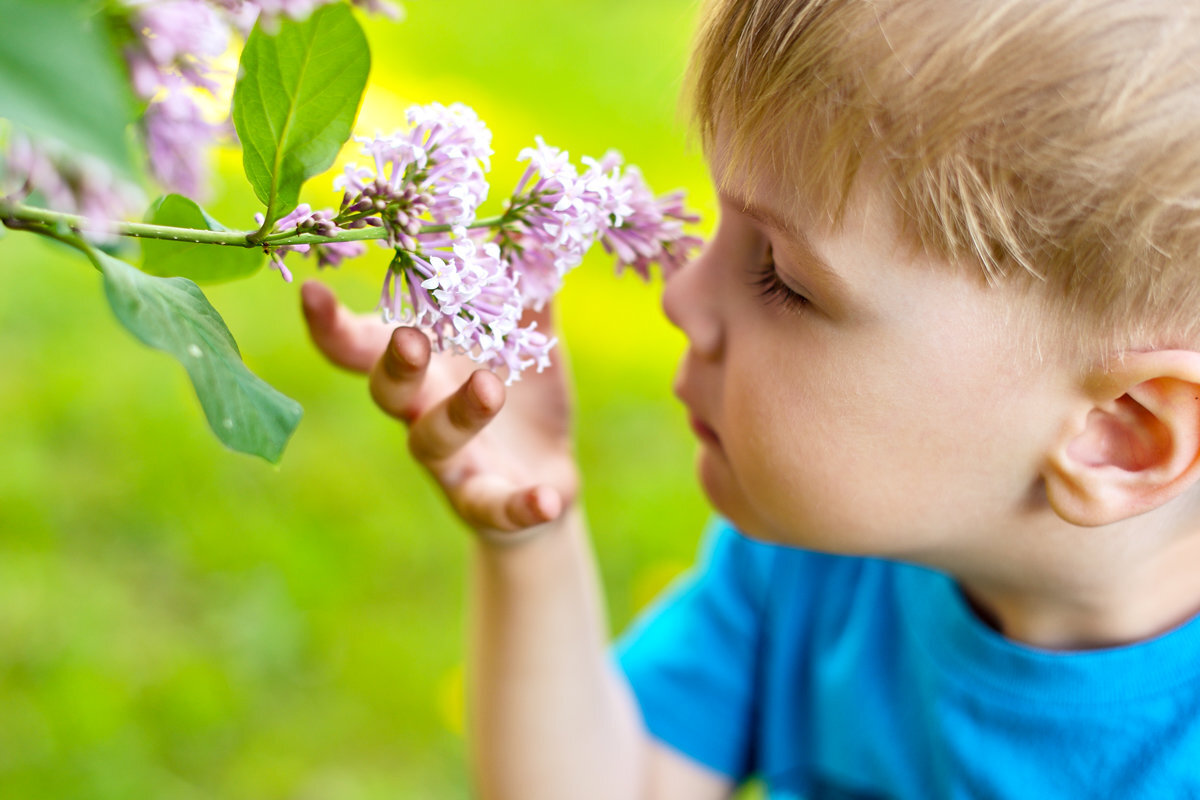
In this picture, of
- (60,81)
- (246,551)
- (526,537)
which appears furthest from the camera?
(246,551)

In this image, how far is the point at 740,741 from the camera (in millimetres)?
1346

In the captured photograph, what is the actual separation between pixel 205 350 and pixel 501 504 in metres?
0.45

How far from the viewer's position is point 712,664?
1.33m

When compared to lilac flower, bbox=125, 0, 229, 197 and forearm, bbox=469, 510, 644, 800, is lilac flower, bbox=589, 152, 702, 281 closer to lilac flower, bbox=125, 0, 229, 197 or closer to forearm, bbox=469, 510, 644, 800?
lilac flower, bbox=125, 0, 229, 197

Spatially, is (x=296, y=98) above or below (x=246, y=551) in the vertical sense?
below

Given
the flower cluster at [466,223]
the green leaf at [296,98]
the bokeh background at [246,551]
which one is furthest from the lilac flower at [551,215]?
the bokeh background at [246,551]

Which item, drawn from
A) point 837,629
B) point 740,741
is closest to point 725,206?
point 837,629

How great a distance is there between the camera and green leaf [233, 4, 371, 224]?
551 mm

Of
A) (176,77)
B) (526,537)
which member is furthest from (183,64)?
(526,537)

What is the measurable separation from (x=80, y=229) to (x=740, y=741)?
1.07m

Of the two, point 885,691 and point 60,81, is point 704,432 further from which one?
point 60,81

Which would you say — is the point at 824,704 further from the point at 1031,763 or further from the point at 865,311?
the point at 865,311

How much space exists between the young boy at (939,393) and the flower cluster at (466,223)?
5 cm

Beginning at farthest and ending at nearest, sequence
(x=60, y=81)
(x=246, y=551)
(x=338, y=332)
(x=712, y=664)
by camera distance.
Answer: (x=246, y=551)
(x=712, y=664)
(x=338, y=332)
(x=60, y=81)
